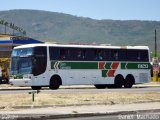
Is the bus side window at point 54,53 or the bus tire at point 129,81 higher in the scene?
the bus side window at point 54,53

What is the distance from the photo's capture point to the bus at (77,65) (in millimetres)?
38844

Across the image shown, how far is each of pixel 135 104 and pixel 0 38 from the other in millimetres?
40006

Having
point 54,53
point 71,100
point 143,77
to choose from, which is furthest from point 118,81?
point 71,100

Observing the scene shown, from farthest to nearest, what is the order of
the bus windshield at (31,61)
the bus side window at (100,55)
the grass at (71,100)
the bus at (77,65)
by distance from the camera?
the bus side window at (100,55)
the bus at (77,65)
the bus windshield at (31,61)
the grass at (71,100)

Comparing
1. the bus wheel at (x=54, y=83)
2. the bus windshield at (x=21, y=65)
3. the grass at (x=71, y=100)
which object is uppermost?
the bus windshield at (x=21, y=65)

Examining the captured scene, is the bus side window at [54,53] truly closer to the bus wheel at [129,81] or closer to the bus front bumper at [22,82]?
the bus front bumper at [22,82]

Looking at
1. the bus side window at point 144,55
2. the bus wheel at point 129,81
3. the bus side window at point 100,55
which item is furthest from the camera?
the bus side window at point 144,55

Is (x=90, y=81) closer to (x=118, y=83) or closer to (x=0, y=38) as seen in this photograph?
(x=118, y=83)

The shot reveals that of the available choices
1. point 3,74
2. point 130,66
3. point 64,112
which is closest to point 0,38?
point 3,74

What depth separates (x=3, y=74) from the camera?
4825 cm

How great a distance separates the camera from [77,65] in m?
41.0

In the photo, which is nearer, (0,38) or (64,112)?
(64,112)

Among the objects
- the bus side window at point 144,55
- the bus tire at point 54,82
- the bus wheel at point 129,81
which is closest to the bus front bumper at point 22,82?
the bus tire at point 54,82

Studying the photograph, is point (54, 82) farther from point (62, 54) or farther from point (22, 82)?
point (22, 82)
